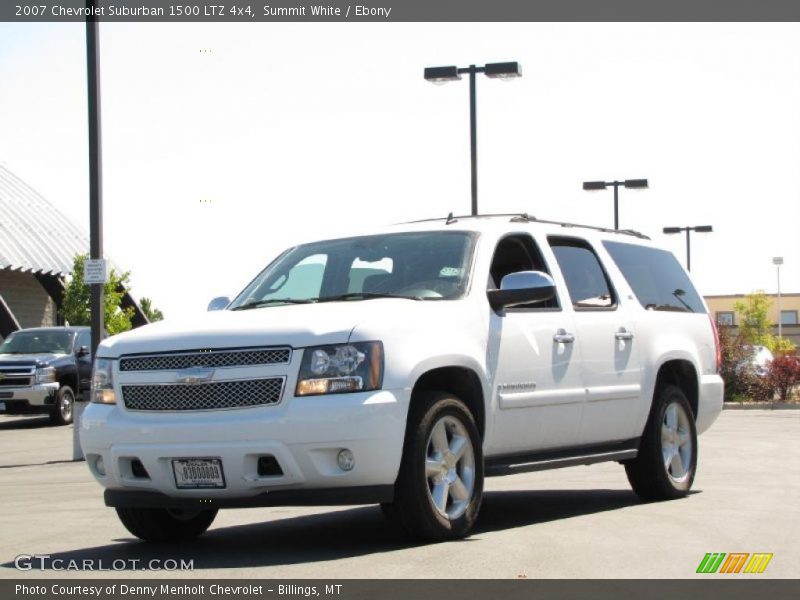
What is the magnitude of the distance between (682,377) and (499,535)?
3698 millimetres

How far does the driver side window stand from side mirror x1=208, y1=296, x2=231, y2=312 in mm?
1899

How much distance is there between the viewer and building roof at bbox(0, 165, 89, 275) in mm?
51562

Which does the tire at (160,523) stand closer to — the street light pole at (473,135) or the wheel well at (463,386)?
the wheel well at (463,386)

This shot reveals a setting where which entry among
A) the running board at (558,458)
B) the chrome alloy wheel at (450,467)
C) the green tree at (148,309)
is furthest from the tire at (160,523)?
the green tree at (148,309)

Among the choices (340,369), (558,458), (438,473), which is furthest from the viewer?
(558,458)

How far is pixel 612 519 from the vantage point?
393 inches

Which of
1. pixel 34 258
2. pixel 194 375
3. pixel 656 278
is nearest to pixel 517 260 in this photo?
pixel 656 278

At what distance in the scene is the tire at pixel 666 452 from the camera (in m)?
11.2

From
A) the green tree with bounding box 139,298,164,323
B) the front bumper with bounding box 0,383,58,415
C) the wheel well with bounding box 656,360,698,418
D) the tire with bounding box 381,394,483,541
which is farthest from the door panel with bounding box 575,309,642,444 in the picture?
the green tree with bounding box 139,298,164,323

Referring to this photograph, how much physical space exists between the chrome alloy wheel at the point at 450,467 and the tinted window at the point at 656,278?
10.4 feet

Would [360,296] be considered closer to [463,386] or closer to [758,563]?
[463,386]

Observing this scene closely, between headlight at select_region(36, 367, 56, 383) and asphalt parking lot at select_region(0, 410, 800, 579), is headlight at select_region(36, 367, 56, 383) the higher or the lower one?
the lower one

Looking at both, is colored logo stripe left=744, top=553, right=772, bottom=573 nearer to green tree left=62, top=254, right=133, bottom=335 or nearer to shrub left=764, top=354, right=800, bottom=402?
shrub left=764, top=354, right=800, bottom=402

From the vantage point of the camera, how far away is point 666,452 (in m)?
11.4
